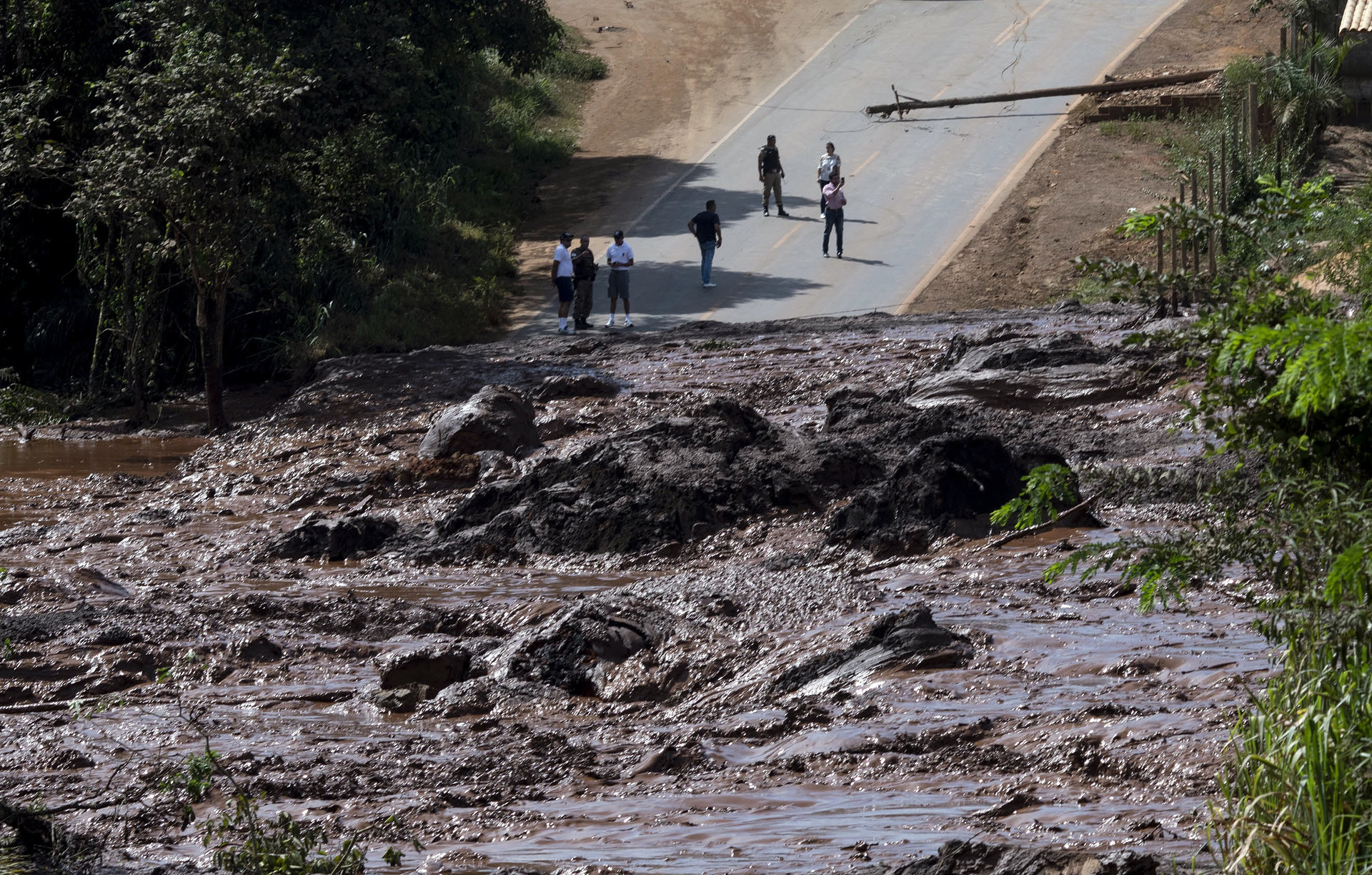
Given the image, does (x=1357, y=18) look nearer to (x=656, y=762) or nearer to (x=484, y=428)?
(x=484, y=428)

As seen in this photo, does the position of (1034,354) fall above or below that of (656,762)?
above

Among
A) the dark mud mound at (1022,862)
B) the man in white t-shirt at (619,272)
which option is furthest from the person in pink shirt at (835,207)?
the dark mud mound at (1022,862)

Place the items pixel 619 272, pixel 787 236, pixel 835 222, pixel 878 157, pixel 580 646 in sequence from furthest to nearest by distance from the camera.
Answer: pixel 878 157 → pixel 787 236 → pixel 835 222 → pixel 619 272 → pixel 580 646

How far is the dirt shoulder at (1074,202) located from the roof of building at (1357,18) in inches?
144

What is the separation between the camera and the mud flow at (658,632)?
21.1ft

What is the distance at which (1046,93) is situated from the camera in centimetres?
3206

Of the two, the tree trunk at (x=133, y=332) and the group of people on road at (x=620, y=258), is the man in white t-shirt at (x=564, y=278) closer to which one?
the group of people on road at (x=620, y=258)

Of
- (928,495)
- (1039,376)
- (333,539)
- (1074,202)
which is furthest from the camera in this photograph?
(1074,202)

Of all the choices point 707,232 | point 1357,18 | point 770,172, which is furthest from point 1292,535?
point 1357,18

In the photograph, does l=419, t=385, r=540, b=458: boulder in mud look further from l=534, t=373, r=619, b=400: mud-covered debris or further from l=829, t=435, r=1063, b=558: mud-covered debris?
l=829, t=435, r=1063, b=558: mud-covered debris

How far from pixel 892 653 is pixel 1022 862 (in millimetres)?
3394

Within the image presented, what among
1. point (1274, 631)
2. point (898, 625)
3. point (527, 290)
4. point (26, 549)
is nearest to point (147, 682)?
point (898, 625)

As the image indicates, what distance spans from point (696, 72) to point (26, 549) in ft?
84.8

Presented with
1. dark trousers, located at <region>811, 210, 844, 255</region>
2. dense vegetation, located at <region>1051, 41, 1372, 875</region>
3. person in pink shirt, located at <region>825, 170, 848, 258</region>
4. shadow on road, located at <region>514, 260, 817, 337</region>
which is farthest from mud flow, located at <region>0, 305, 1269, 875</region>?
dark trousers, located at <region>811, 210, 844, 255</region>
